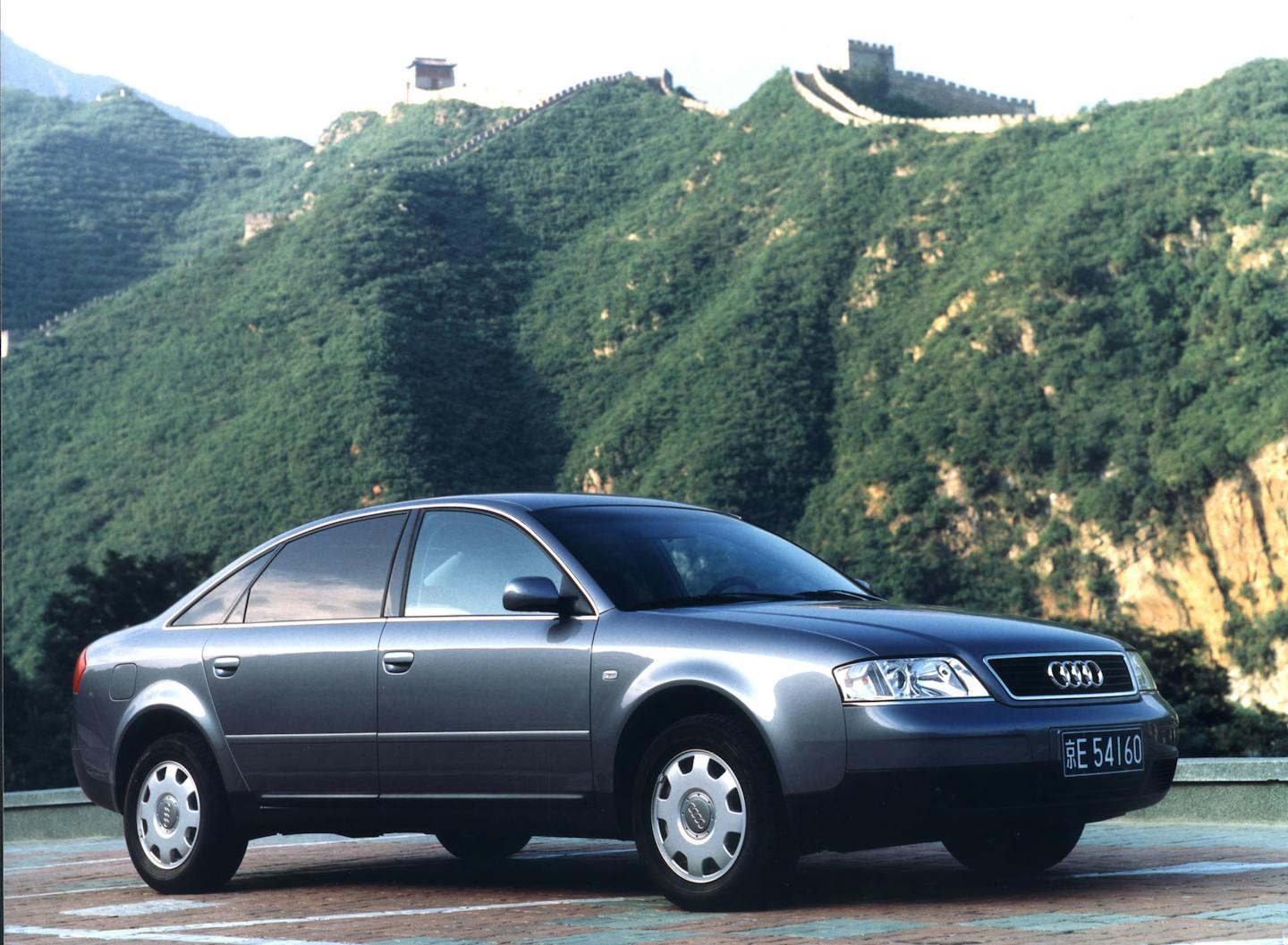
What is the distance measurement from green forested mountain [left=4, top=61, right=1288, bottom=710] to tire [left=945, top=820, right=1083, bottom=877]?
6148cm

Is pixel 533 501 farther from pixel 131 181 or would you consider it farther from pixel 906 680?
pixel 131 181

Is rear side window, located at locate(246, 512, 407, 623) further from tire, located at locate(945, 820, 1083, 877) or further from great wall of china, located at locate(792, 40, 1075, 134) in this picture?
great wall of china, located at locate(792, 40, 1075, 134)

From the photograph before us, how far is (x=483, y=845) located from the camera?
28.2ft

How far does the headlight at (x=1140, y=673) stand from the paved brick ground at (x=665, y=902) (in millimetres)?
731

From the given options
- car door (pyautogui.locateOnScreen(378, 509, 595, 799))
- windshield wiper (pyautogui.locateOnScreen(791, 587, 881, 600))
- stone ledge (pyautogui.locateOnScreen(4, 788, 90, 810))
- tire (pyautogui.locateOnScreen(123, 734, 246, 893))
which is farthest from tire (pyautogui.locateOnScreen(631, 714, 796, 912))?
stone ledge (pyautogui.locateOnScreen(4, 788, 90, 810))

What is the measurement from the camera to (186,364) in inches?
3898

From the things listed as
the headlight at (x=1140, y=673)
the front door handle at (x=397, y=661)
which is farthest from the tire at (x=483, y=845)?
the headlight at (x=1140, y=673)

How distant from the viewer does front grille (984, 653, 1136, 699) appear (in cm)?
598

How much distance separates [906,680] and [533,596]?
1.48 m

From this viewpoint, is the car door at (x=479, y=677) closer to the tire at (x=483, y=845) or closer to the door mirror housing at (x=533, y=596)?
the door mirror housing at (x=533, y=596)

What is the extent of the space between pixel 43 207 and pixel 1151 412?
318 feet

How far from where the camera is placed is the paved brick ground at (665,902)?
17.7 feet

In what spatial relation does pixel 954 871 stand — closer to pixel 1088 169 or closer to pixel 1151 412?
pixel 1151 412

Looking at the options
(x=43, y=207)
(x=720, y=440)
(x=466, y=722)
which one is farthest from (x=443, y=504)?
(x=43, y=207)
